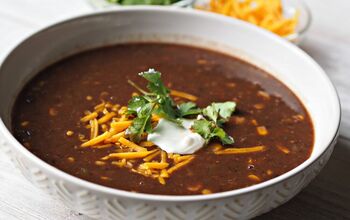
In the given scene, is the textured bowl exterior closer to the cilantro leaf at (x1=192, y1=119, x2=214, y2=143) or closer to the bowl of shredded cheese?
the cilantro leaf at (x1=192, y1=119, x2=214, y2=143)

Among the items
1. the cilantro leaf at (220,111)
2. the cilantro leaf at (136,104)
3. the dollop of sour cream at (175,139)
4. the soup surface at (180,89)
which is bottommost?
the soup surface at (180,89)

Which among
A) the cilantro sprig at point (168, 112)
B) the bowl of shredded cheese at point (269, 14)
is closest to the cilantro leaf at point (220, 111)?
the cilantro sprig at point (168, 112)

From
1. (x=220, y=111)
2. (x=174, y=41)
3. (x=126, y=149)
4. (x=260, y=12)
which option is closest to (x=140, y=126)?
(x=126, y=149)

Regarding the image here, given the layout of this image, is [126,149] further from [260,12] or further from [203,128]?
[260,12]

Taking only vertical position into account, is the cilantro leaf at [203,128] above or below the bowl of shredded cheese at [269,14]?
above

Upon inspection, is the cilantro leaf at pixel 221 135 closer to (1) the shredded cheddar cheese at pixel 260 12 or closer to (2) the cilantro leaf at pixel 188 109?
(2) the cilantro leaf at pixel 188 109

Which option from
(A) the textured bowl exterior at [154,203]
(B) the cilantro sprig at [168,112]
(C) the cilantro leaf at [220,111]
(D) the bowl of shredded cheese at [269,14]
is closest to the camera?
(A) the textured bowl exterior at [154,203]
